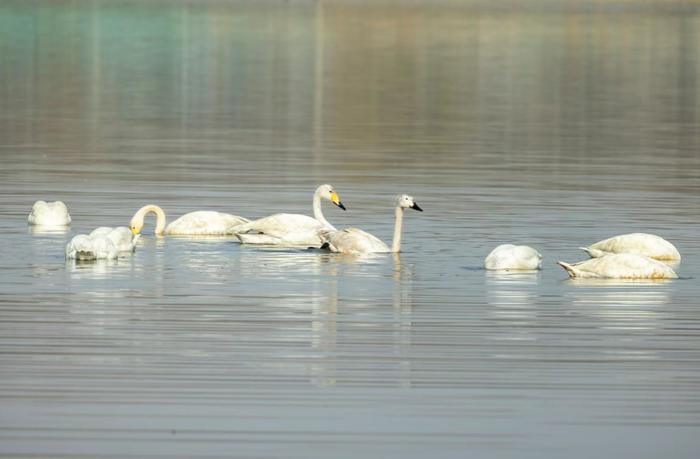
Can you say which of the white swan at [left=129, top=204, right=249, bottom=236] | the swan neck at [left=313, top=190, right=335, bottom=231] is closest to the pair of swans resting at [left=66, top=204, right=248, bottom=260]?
the white swan at [left=129, top=204, right=249, bottom=236]

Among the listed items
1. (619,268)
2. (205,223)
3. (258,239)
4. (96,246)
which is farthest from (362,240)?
(619,268)

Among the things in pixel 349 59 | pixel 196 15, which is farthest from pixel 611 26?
pixel 349 59

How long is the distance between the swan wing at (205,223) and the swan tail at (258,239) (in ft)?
1.68

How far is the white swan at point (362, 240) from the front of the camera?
22.3m

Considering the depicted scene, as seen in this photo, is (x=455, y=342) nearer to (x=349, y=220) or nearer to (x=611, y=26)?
A: (x=349, y=220)

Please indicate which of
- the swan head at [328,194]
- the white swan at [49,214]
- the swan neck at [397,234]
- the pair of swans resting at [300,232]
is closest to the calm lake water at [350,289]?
the swan neck at [397,234]

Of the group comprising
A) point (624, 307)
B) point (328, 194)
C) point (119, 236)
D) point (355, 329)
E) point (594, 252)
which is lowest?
point (355, 329)

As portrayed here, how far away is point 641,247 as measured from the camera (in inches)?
861

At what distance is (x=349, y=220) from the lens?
26.4 metres

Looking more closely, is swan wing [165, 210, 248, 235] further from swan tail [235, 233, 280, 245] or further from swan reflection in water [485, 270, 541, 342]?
swan reflection in water [485, 270, 541, 342]

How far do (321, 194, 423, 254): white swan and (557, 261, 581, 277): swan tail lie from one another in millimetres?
2303

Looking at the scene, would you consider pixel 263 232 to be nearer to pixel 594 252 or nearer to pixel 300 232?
pixel 300 232

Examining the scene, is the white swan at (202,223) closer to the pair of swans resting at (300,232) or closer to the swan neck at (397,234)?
the pair of swans resting at (300,232)

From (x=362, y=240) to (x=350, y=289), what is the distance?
8.94 feet
